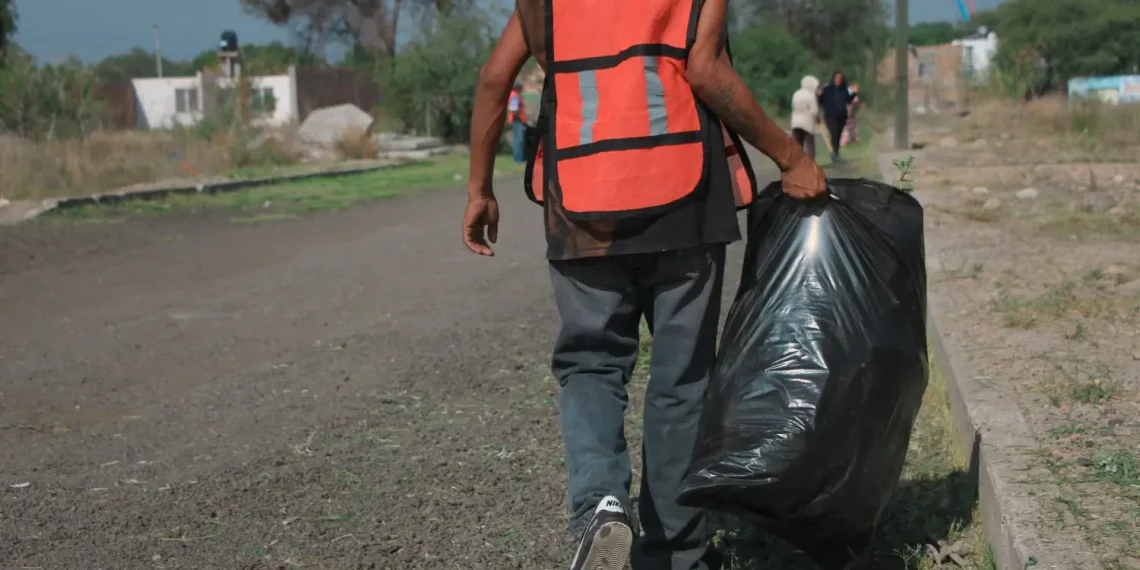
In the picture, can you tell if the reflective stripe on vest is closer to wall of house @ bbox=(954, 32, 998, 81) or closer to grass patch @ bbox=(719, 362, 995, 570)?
grass patch @ bbox=(719, 362, 995, 570)

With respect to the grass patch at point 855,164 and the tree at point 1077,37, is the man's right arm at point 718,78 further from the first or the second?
the tree at point 1077,37

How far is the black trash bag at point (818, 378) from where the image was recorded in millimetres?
2793

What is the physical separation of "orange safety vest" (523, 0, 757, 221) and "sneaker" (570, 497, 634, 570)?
26.8 inches

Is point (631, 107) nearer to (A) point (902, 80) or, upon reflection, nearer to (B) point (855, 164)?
(B) point (855, 164)

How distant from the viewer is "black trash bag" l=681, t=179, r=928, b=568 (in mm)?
2793

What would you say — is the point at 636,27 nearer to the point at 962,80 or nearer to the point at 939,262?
the point at 939,262

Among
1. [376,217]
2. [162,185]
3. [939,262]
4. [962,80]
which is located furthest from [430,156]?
[939,262]

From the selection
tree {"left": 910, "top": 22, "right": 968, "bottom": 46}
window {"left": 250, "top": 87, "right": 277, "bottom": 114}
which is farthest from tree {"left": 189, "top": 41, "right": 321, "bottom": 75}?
tree {"left": 910, "top": 22, "right": 968, "bottom": 46}

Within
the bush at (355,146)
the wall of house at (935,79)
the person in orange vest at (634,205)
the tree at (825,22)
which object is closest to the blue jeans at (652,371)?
the person in orange vest at (634,205)

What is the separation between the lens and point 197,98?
41.1m

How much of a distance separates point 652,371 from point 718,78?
2.37 ft

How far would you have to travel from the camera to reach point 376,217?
1363 centimetres

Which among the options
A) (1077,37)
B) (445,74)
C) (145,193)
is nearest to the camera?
(145,193)

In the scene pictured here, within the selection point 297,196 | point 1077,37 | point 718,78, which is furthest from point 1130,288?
point 1077,37
